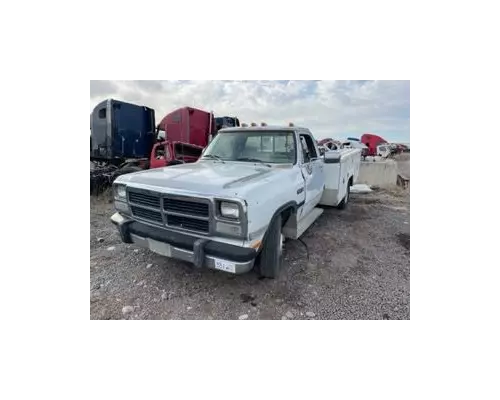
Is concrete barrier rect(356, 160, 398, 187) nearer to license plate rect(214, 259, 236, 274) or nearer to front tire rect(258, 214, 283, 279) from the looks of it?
front tire rect(258, 214, 283, 279)

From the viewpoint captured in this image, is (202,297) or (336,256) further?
(336,256)

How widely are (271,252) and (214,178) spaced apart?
1046 mm

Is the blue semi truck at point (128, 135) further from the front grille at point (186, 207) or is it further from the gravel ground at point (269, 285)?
the front grille at point (186, 207)

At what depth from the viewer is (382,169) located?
404 inches

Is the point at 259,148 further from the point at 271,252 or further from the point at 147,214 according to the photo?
the point at 147,214

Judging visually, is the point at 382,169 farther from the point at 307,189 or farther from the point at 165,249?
the point at 165,249

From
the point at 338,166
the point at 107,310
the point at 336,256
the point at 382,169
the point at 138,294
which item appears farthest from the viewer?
the point at 382,169

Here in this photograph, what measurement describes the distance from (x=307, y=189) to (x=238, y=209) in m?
1.79

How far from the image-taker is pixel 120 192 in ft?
11.4

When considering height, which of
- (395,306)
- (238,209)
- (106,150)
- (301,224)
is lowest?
(395,306)

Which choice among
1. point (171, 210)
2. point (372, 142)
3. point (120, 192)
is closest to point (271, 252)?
point (171, 210)

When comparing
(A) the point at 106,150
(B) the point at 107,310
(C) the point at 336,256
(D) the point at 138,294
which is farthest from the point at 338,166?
(A) the point at 106,150

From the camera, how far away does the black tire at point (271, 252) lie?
10.2 ft

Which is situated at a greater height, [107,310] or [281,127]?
[281,127]
